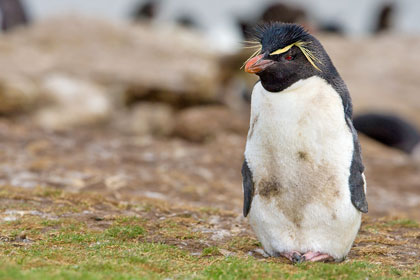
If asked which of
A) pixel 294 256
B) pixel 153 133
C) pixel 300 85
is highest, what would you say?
pixel 300 85

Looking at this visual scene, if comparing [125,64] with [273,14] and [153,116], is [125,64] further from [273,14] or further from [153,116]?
[273,14]

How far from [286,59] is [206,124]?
12172mm

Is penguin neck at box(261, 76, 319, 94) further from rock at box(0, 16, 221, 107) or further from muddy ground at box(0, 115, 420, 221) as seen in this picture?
rock at box(0, 16, 221, 107)

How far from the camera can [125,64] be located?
22.4 m

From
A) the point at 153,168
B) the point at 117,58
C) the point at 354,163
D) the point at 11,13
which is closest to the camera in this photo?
the point at 354,163

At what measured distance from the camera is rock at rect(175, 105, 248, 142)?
1748 cm

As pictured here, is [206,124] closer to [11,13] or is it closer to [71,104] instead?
[71,104]

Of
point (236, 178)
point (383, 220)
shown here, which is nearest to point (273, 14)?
point (236, 178)

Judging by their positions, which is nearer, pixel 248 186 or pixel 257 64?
pixel 257 64

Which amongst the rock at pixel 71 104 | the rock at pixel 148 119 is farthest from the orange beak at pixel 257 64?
the rock at pixel 148 119

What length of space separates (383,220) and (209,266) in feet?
13.4

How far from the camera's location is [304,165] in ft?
18.5

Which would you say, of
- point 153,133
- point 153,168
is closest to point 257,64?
point 153,168

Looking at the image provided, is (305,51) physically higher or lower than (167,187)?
higher
